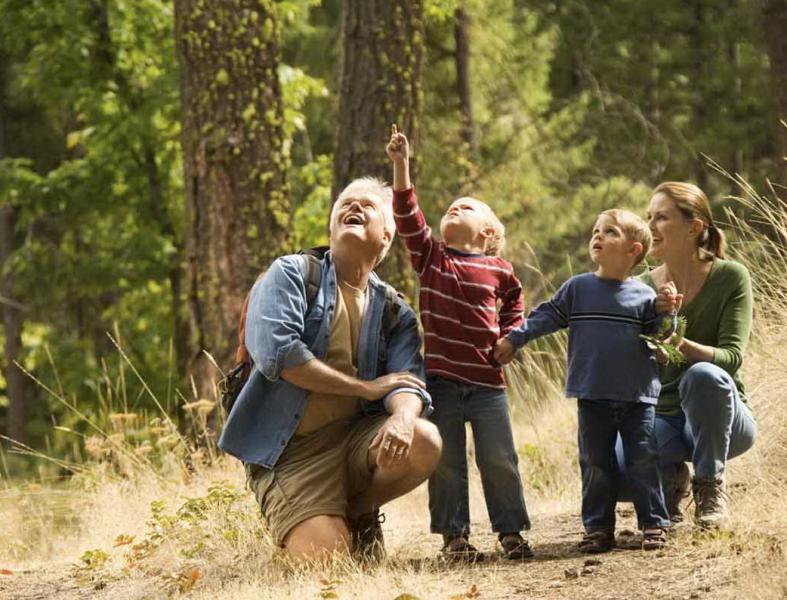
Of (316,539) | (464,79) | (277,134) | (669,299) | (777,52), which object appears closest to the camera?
(316,539)

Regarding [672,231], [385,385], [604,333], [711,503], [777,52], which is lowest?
[711,503]

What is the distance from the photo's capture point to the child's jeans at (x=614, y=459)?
15.1ft

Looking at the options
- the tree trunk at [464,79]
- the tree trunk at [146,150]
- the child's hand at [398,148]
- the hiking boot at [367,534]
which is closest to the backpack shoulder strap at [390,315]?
the child's hand at [398,148]

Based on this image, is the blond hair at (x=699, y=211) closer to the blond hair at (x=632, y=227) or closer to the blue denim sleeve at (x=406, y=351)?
the blond hair at (x=632, y=227)

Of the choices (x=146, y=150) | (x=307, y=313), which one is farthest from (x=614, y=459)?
(x=146, y=150)

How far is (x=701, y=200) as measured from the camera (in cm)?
488

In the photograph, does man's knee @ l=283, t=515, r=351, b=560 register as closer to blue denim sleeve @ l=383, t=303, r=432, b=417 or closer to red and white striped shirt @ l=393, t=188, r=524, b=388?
blue denim sleeve @ l=383, t=303, r=432, b=417

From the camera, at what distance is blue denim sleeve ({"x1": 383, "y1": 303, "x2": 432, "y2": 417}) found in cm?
464

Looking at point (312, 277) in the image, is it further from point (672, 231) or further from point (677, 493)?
point (677, 493)

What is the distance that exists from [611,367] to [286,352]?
124 cm

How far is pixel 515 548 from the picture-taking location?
4.72m

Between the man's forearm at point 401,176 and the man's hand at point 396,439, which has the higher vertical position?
the man's forearm at point 401,176

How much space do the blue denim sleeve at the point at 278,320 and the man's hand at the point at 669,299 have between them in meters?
1.34

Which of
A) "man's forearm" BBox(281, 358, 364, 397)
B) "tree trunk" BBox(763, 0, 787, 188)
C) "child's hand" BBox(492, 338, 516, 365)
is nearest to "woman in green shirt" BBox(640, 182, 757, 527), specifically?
"child's hand" BBox(492, 338, 516, 365)
